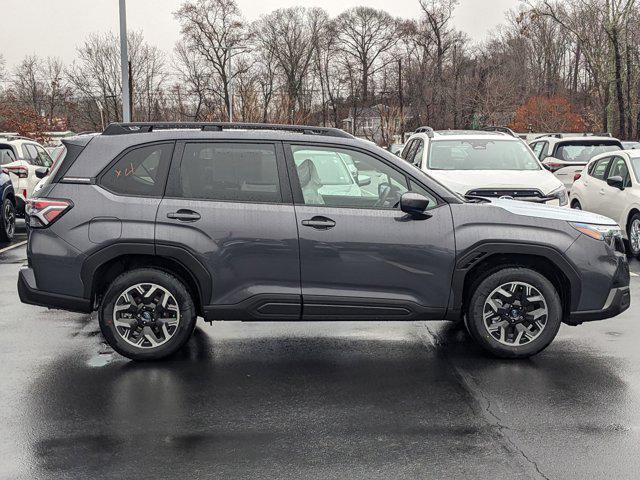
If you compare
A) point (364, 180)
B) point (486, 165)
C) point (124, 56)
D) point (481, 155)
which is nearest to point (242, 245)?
point (364, 180)

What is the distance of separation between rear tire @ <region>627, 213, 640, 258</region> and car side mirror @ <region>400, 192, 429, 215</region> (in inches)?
271

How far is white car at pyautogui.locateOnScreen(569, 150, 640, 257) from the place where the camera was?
1197 cm

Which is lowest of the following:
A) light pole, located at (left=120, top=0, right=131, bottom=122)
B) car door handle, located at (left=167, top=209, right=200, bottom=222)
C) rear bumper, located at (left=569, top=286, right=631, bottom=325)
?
rear bumper, located at (left=569, top=286, right=631, bottom=325)

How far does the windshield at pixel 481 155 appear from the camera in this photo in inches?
489

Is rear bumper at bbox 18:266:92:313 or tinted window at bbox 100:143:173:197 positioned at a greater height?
tinted window at bbox 100:143:173:197

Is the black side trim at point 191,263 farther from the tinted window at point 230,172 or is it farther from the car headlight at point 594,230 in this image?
the car headlight at point 594,230

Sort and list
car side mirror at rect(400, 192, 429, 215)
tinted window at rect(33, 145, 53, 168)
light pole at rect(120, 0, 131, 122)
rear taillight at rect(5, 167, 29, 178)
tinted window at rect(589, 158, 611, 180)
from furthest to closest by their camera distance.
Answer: light pole at rect(120, 0, 131, 122) → tinted window at rect(33, 145, 53, 168) → rear taillight at rect(5, 167, 29, 178) → tinted window at rect(589, 158, 611, 180) → car side mirror at rect(400, 192, 429, 215)

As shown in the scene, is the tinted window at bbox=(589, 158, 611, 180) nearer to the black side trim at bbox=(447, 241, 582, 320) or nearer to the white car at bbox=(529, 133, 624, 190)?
the white car at bbox=(529, 133, 624, 190)

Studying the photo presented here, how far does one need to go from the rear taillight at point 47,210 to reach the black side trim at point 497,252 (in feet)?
9.61

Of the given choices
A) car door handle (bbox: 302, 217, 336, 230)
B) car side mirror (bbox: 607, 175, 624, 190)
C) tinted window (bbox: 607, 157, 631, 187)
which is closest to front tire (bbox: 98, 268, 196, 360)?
car door handle (bbox: 302, 217, 336, 230)

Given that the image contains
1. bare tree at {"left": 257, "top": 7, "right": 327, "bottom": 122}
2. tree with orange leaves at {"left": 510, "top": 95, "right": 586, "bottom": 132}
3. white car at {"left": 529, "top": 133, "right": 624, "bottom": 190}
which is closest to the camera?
white car at {"left": 529, "top": 133, "right": 624, "bottom": 190}

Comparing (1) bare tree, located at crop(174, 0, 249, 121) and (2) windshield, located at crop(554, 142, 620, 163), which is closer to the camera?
(2) windshield, located at crop(554, 142, 620, 163)

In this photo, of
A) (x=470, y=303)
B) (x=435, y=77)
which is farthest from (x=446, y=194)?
(x=435, y=77)

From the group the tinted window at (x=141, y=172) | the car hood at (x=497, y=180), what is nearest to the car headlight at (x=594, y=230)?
the tinted window at (x=141, y=172)
